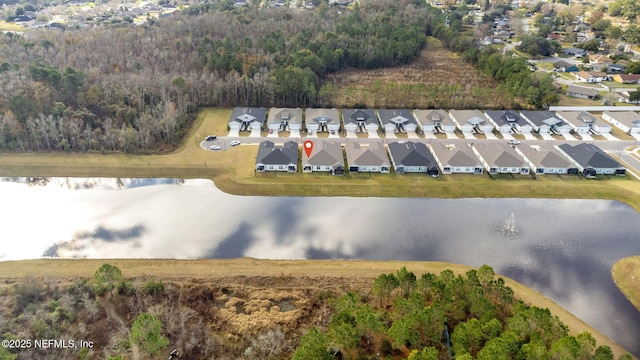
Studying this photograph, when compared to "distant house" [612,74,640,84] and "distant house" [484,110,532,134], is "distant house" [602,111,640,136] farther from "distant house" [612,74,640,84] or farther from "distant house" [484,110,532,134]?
"distant house" [612,74,640,84]

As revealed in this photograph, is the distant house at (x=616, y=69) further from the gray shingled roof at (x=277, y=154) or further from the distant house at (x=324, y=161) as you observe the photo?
the gray shingled roof at (x=277, y=154)

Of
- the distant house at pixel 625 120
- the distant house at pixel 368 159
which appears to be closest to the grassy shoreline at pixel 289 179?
the distant house at pixel 368 159

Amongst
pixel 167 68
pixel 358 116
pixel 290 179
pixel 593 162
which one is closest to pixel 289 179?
pixel 290 179

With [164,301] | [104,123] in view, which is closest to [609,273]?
[164,301]

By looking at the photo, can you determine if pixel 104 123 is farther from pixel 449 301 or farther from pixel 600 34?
pixel 600 34

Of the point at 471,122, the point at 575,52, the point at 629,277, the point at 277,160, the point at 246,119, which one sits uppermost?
the point at 575,52

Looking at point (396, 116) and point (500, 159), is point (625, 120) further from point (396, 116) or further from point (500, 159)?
point (396, 116)
